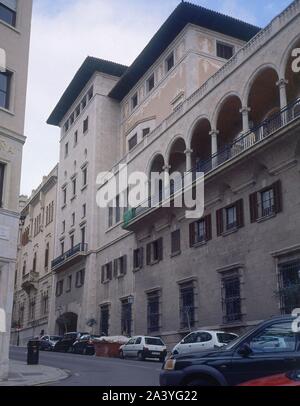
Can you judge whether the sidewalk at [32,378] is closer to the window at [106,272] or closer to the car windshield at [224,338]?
the car windshield at [224,338]

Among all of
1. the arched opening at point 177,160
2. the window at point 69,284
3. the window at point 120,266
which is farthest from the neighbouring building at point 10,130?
the window at point 69,284

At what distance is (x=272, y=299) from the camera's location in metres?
24.3

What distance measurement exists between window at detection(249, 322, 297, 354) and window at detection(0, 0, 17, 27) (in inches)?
672

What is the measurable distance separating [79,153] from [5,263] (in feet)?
127

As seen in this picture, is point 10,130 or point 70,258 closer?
point 10,130

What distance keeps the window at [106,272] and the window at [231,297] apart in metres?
17.3

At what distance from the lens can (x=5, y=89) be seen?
20.0 metres

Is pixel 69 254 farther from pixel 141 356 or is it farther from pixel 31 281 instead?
pixel 141 356

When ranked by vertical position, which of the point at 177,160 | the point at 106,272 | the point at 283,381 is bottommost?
the point at 283,381

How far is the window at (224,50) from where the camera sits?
41094mm

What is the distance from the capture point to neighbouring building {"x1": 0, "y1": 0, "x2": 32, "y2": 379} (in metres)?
17.5

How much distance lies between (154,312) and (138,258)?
5.09m

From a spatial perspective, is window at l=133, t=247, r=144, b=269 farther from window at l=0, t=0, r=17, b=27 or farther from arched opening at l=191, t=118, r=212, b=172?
window at l=0, t=0, r=17, b=27

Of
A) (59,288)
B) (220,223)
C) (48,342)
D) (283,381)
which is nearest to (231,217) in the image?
(220,223)
